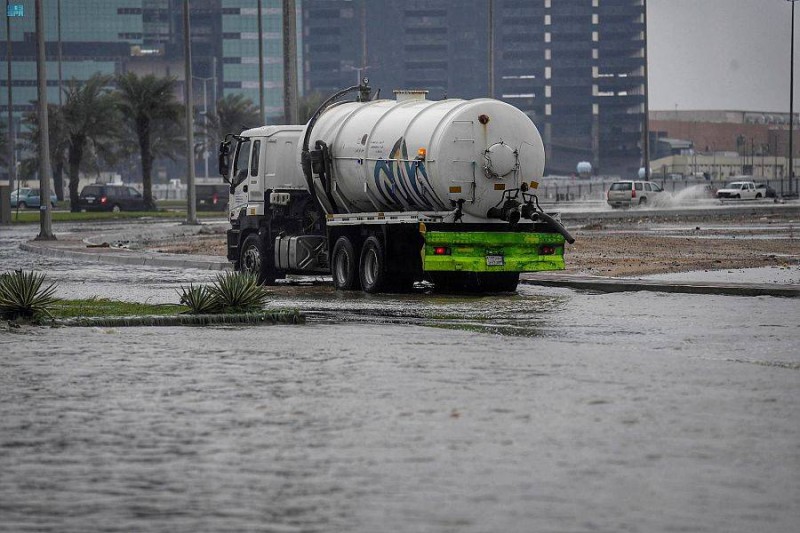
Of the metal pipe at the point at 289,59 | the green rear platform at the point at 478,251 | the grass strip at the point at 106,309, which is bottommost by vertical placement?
the grass strip at the point at 106,309

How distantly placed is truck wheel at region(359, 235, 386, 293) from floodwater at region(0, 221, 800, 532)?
6518 mm

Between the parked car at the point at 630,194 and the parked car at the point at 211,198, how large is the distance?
22.1 m

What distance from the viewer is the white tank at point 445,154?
23062 mm

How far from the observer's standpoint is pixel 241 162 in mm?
29203

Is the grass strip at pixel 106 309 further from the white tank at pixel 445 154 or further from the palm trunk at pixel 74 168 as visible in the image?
the palm trunk at pixel 74 168

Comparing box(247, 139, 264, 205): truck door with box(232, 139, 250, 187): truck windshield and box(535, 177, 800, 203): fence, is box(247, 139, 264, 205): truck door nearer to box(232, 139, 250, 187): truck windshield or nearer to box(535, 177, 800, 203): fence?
box(232, 139, 250, 187): truck windshield

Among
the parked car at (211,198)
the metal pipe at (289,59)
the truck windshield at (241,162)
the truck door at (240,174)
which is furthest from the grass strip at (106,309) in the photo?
the parked car at (211,198)

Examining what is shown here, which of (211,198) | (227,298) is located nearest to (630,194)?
(211,198)

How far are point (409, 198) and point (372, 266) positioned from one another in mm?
1411

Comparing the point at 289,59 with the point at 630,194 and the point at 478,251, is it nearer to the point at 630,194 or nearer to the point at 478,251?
the point at 478,251

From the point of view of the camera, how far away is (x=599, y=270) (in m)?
27.8

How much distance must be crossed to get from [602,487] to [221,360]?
6.72 m

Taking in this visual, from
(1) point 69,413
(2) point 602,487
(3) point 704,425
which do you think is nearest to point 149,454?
(1) point 69,413

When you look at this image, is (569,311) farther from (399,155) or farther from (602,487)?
(602,487)
